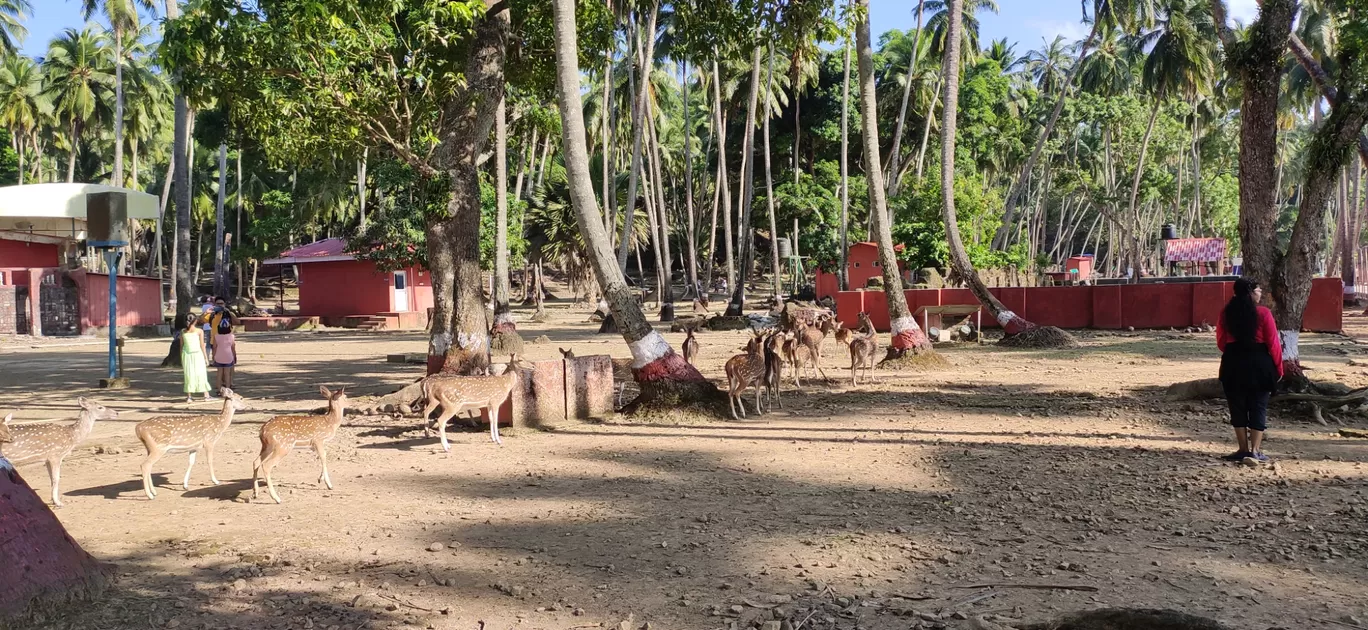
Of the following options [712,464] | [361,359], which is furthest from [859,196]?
[712,464]

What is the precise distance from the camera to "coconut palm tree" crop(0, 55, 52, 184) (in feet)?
178

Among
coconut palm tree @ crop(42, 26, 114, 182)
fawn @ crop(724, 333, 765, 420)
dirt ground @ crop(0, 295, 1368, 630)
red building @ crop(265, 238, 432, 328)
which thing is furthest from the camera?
coconut palm tree @ crop(42, 26, 114, 182)

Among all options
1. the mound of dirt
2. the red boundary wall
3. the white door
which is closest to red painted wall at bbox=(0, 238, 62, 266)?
the white door

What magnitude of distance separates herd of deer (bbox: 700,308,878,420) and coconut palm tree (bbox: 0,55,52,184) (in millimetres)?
53335

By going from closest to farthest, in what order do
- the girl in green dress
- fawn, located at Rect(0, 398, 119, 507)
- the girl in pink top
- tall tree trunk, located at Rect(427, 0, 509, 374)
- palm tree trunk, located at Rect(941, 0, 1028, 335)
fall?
1. fawn, located at Rect(0, 398, 119, 507)
2. the girl in pink top
3. tall tree trunk, located at Rect(427, 0, 509, 374)
4. the girl in green dress
5. palm tree trunk, located at Rect(941, 0, 1028, 335)

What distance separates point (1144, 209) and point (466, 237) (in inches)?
3112

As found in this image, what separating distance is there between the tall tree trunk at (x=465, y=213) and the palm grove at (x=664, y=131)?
41 millimetres

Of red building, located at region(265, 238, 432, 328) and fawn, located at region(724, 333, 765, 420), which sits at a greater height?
red building, located at region(265, 238, 432, 328)

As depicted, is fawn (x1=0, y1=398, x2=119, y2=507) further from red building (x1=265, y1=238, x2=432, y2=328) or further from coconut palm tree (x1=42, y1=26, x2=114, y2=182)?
coconut palm tree (x1=42, y1=26, x2=114, y2=182)

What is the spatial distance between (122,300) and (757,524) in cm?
3819

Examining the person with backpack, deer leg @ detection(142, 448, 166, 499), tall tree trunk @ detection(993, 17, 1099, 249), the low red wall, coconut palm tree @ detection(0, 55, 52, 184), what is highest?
coconut palm tree @ detection(0, 55, 52, 184)

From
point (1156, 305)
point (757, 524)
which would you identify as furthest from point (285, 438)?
point (1156, 305)

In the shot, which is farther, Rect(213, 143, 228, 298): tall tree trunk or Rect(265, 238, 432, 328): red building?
Rect(213, 143, 228, 298): tall tree trunk

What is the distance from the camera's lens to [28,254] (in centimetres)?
3822
